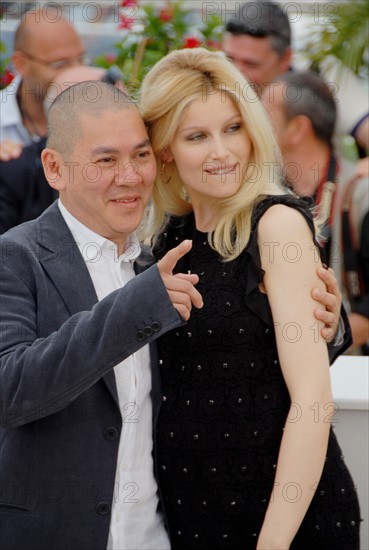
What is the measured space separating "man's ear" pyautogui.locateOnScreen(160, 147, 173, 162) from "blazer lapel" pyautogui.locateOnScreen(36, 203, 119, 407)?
368 millimetres

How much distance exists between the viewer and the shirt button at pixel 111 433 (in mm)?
2080

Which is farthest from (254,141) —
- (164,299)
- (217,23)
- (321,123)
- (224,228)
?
(217,23)

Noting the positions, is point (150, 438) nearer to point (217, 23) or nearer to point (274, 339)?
point (274, 339)

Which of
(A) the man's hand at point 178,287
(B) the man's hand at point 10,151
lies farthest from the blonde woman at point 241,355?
(B) the man's hand at point 10,151

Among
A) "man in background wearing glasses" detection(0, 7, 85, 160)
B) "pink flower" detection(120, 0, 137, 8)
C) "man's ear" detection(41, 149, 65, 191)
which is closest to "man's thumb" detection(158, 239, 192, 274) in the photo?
"man's ear" detection(41, 149, 65, 191)

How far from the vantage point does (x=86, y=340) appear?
1839mm

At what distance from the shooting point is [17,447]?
2074mm

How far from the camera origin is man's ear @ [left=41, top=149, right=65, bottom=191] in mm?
2230

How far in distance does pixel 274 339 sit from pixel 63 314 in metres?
0.51

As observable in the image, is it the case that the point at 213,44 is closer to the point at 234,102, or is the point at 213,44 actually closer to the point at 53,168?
the point at 234,102

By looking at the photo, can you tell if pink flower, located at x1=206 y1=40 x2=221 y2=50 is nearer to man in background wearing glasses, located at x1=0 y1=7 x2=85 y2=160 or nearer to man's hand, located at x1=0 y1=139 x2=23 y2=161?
man in background wearing glasses, located at x1=0 y1=7 x2=85 y2=160

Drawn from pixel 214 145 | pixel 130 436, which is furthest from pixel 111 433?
pixel 214 145

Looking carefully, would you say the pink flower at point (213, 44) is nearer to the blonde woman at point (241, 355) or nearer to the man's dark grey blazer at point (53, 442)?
the blonde woman at point (241, 355)

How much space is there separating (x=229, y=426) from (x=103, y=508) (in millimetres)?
368
